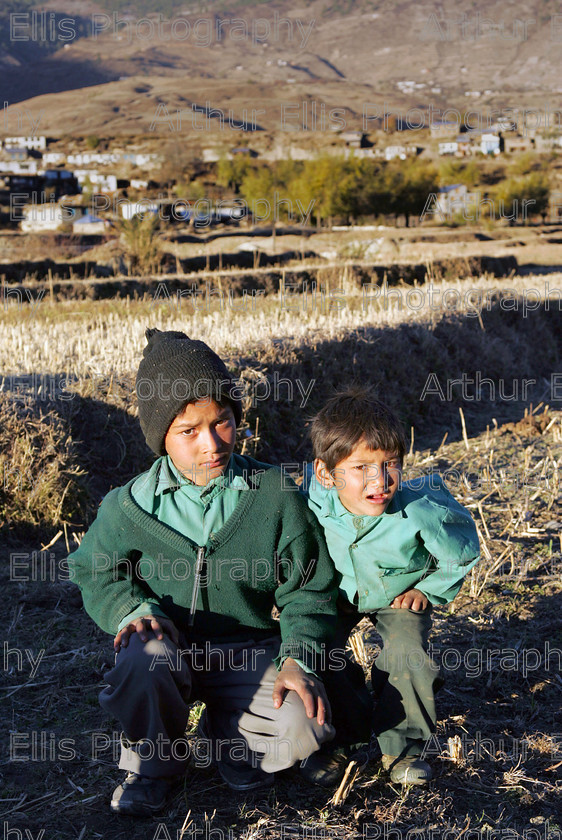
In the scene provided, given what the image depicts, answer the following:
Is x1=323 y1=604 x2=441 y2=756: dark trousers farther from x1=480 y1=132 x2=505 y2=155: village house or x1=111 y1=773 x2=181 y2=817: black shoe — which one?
x1=480 y1=132 x2=505 y2=155: village house

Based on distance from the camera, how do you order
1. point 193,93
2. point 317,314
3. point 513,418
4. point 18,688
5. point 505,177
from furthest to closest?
point 193,93, point 505,177, point 317,314, point 513,418, point 18,688

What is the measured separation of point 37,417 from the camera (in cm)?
506

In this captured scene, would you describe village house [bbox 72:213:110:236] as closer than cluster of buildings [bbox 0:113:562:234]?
Yes

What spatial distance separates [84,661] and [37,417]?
2.12 metres

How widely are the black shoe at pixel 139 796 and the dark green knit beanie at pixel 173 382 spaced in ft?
3.21

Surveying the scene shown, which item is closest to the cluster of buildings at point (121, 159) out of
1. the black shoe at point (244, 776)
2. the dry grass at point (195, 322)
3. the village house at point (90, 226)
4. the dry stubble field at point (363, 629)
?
the village house at point (90, 226)

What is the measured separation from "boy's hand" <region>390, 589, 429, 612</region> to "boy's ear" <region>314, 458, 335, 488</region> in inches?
16.0

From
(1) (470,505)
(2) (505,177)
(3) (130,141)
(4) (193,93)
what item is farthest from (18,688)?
(4) (193,93)

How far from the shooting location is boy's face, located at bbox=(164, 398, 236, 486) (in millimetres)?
2459

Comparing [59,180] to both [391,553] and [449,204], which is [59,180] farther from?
[391,553]

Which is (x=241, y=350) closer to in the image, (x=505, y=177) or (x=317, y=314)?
(x=317, y=314)

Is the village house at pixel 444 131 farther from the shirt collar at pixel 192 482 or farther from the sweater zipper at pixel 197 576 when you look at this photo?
the sweater zipper at pixel 197 576

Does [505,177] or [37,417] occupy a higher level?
[505,177]

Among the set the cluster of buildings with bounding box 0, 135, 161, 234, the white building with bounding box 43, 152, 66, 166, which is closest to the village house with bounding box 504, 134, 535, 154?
the cluster of buildings with bounding box 0, 135, 161, 234
